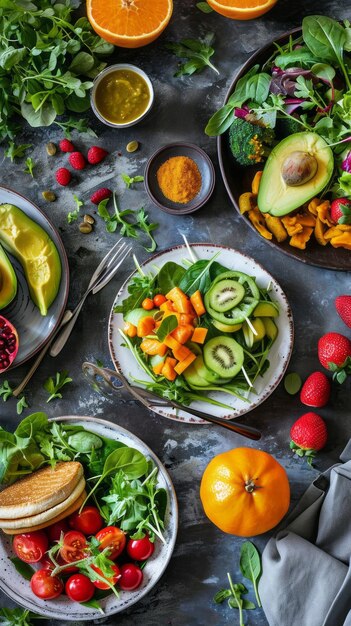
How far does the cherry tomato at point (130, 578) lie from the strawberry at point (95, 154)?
1.16 meters

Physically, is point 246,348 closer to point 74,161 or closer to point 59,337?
point 59,337

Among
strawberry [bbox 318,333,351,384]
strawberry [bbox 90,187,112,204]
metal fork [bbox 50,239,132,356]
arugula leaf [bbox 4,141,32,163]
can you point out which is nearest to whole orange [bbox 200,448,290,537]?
strawberry [bbox 318,333,351,384]

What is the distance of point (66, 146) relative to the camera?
2242mm

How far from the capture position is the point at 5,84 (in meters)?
2.16

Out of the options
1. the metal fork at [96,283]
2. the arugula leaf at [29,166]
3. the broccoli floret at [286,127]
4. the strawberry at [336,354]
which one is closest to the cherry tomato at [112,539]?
the metal fork at [96,283]

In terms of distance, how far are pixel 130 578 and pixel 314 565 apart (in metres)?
0.49

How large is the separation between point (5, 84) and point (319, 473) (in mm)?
1418

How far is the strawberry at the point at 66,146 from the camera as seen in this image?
224cm

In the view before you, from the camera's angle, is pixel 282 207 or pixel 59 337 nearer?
pixel 282 207

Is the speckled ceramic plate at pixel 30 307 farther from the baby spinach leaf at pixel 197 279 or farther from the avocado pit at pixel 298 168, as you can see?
the avocado pit at pixel 298 168

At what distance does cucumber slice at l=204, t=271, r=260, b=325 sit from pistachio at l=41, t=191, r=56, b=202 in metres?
0.56

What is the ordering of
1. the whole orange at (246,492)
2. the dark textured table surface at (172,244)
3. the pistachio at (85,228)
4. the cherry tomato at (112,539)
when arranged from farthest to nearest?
the pistachio at (85,228) → the dark textured table surface at (172,244) → the cherry tomato at (112,539) → the whole orange at (246,492)

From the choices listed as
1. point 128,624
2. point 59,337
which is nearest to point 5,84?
point 59,337

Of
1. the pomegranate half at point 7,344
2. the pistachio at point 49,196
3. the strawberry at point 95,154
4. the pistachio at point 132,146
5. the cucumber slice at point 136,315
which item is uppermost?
the pistachio at point 132,146
